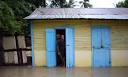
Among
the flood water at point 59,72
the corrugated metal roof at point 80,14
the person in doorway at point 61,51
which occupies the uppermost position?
the corrugated metal roof at point 80,14

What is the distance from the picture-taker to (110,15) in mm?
17531

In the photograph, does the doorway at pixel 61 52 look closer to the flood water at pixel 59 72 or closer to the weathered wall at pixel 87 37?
the weathered wall at pixel 87 37

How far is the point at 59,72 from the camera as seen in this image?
1504 centimetres

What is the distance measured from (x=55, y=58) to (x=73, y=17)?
241cm

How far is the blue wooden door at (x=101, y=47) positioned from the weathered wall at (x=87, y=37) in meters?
0.22

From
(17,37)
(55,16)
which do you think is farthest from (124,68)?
(17,37)

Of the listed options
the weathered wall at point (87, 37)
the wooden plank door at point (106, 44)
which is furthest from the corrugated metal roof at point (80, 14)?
the wooden plank door at point (106, 44)

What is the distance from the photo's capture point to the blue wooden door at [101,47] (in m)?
17.0

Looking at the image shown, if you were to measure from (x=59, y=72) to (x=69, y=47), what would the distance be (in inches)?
87.0

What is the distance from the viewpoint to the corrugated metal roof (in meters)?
16.7

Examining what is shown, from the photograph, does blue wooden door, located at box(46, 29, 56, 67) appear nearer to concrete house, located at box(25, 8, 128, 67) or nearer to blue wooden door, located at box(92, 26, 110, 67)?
concrete house, located at box(25, 8, 128, 67)

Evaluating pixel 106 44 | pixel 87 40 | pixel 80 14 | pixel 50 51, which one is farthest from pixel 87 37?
pixel 50 51

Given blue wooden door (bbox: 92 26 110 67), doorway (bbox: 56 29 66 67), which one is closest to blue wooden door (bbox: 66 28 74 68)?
doorway (bbox: 56 29 66 67)

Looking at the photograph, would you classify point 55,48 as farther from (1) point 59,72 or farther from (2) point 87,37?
(1) point 59,72
